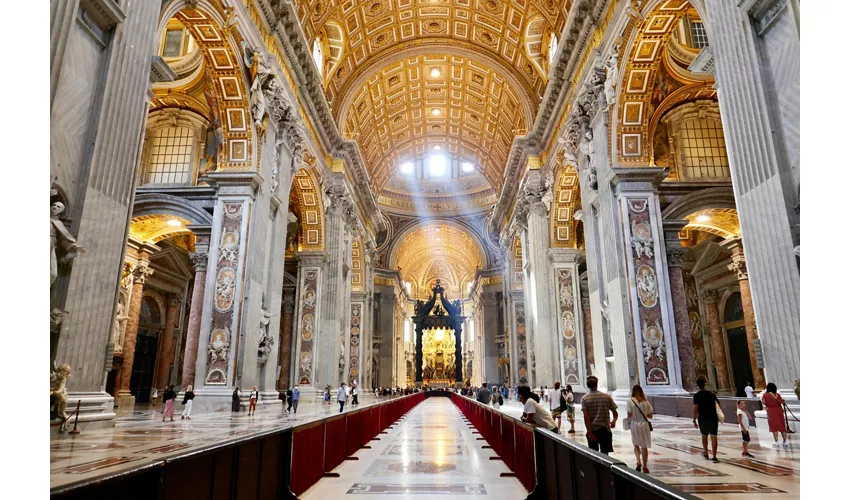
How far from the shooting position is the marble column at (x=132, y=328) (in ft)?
59.5

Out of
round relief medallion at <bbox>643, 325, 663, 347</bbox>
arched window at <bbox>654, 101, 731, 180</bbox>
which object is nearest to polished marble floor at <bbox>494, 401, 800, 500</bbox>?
round relief medallion at <bbox>643, 325, 663, 347</bbox>

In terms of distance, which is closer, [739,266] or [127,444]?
[127,444]

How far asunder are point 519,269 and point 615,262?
16751mm

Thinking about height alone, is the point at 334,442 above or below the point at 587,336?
below

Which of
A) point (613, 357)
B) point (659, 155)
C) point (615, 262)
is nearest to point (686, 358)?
point (613, 357)

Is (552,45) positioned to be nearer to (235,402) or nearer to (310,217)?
(310,217)

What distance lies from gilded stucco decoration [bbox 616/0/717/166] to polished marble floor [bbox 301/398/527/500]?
313 inches

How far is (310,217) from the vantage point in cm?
1975

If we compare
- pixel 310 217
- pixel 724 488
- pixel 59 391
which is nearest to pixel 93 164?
pixel 59 391

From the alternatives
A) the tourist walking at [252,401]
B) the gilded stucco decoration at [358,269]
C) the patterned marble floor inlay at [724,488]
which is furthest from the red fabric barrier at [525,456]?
the gilded stucco decoration at [358,269]

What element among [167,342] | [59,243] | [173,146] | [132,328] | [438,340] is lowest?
[167,342]

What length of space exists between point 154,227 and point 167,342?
5990mm

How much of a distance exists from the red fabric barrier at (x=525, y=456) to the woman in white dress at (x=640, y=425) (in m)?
0.97

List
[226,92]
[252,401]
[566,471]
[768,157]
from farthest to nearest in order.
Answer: [226,92] → [252,401] → [768,157] → [566,471]
